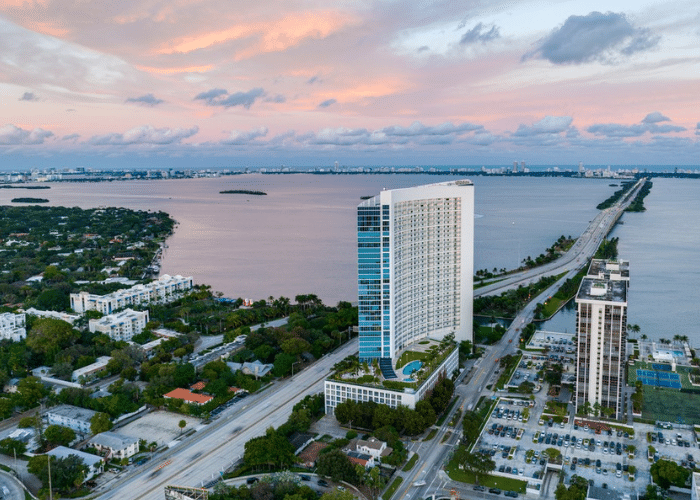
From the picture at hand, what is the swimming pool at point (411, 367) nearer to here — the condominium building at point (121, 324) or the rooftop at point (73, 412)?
the rooftop at point (73, 412)

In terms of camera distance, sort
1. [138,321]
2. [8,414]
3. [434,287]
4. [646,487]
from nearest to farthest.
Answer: [646,487]
[8,414]
[434,287]
[138,321]

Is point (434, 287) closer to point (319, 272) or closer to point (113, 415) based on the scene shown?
point (113, 415)

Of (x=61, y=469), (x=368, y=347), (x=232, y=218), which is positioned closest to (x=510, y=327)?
(x=368, y=347)

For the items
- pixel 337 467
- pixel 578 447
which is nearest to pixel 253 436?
pixel 337 467

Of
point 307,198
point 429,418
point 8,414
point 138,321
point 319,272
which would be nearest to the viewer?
point 429,418

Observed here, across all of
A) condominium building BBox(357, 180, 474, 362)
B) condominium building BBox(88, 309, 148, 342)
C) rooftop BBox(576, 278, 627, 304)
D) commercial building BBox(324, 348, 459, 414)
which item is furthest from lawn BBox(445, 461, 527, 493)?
condominium building BBox(88, 309, 148, 342)

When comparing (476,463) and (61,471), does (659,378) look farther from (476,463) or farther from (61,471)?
(61,471)
